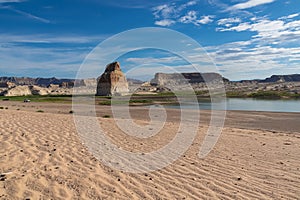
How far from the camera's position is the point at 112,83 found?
94.5m

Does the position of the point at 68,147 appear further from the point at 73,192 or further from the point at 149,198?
the point at 149,198

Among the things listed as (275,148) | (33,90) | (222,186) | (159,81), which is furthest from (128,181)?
(159,81)

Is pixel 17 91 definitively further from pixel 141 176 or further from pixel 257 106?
pixel 141 176

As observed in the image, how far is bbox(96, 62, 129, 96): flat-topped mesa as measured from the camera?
309 ft

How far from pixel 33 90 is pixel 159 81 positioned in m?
77.3

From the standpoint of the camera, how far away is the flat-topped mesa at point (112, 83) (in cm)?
9410

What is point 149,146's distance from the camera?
396 inches

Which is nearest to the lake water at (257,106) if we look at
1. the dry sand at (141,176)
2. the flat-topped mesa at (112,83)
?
the dry sand at (141,176)

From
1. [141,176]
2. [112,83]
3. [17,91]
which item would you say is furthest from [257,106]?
[17,91]

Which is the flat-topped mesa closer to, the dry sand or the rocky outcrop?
the rocky outcrop

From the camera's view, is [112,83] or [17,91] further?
[17,91]

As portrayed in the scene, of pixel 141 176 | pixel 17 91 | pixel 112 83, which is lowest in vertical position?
pixel 17 91

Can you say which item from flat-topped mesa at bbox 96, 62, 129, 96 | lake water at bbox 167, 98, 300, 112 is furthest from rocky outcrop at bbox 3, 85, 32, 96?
lake water at bbox 167, 98, 300, 112

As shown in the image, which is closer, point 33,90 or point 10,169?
point 10,169
